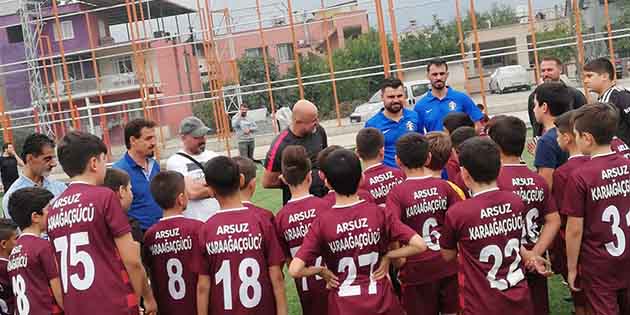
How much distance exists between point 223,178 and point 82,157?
0.77m

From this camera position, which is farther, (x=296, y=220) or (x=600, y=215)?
(x=296, y=220)

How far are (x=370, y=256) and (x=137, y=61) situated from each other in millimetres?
12677

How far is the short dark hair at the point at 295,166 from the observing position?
3893mm

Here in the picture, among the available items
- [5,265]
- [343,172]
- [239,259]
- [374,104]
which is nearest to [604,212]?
[343,172]

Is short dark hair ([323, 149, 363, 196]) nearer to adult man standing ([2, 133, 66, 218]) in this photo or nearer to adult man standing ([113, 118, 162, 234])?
adult man standing ([113, 118, 162, 234])

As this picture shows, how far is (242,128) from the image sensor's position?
1622 centimetres

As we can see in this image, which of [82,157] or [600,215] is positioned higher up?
[82,157]

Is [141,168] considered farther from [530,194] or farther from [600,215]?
[600,215]

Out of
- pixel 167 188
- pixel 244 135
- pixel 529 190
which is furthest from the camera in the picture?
pixel 244 135

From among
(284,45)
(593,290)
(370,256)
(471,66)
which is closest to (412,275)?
(370,256)

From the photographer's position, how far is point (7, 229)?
421 centimetres

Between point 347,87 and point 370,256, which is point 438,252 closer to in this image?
point 370,256

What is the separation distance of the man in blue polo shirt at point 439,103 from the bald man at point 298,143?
152cm

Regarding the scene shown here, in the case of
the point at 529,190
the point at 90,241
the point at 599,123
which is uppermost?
the point at 599,123
